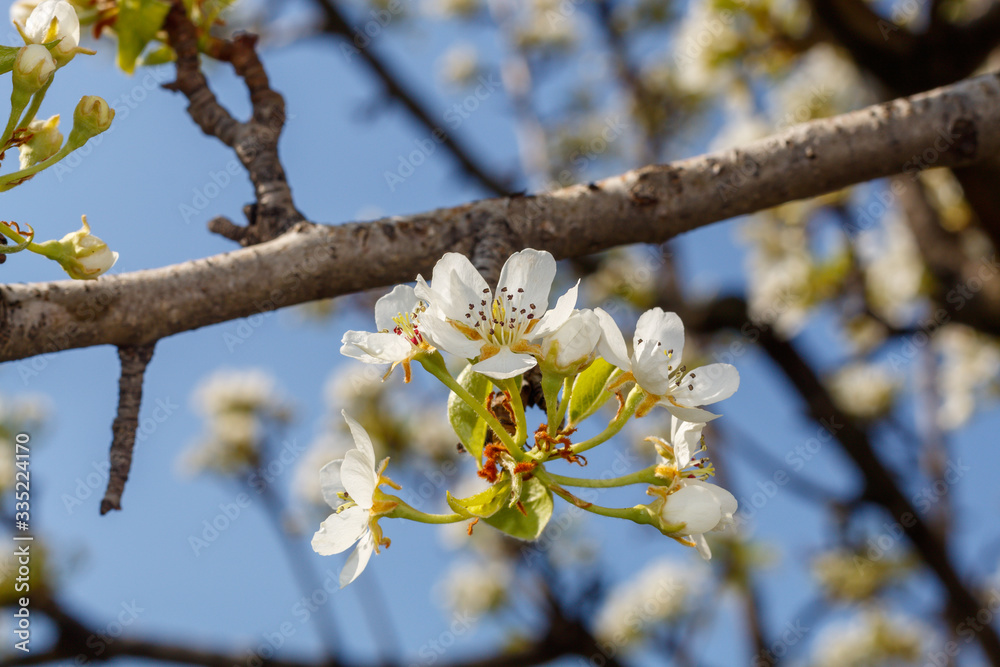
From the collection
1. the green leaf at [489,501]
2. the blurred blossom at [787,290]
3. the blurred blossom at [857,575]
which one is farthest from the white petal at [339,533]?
the blurred blossom at [857,575]

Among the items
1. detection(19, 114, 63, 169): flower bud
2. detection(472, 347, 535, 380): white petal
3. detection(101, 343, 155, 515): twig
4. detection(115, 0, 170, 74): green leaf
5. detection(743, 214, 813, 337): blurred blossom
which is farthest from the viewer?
detection(743, 214, 813, 337): blurred blossom

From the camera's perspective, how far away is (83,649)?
316cm

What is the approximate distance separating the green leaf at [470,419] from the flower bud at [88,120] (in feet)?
2.29

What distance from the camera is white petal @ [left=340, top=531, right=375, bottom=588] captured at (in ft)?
2.98

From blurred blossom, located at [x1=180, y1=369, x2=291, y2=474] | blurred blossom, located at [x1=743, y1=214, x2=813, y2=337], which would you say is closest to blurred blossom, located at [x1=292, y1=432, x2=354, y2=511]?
blurred blossom, located at [x1=180, y1=369, x2=291, y2=474]

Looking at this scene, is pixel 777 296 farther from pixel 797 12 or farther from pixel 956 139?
pixel 956 139

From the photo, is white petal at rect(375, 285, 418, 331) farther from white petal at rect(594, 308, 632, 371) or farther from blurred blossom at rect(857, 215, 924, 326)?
blurred blossom at rect(857, 215, 924, 326)

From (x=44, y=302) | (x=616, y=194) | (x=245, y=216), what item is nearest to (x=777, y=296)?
(x=616, y=194)

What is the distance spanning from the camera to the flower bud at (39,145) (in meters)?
1.07

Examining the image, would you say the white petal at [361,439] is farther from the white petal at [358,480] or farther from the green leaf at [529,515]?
the green leaf at [529,515]

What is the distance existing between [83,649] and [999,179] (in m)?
4.36

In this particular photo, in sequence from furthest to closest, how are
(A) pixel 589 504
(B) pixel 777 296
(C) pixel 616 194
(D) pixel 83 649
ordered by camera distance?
(B) pixel 777 296, (D) pixel 83 649, (C) pixel 616 194, (A) pixel 589 504

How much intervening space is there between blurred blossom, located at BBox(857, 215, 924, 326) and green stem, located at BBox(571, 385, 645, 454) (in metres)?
3.63

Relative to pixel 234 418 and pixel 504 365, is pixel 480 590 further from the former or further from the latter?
pixel 504 365
